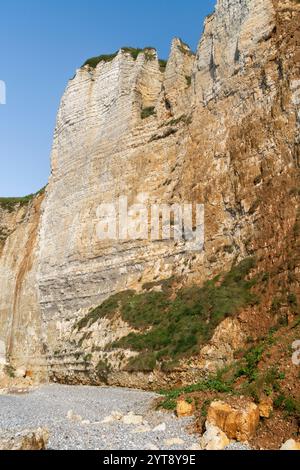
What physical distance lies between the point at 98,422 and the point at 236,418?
4.20 m

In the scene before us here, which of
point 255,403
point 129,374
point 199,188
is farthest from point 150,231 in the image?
point 255,403

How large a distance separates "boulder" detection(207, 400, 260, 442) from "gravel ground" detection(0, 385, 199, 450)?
59 centimetres

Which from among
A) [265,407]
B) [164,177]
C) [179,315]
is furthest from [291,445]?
[164,177]

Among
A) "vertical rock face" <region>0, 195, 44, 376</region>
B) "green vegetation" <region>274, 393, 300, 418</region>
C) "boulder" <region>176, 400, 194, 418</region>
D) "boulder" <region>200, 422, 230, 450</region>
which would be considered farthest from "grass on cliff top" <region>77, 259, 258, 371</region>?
"vertical rock face" <region>0, 195, 44, 376</region>

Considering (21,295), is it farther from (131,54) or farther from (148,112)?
(131,54)

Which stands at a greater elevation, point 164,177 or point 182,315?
point 164,177

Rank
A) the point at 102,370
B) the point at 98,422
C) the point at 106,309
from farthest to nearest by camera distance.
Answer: the point at 106,309 → the point at 102,370 → the point at 98,422

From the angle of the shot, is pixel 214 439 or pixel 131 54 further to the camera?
pixel 131 54

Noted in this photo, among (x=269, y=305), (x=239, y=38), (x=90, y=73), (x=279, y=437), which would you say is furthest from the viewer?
(x=90, y=73)

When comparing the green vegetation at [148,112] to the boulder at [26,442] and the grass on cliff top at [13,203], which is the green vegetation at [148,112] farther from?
the boulder at [26,442]

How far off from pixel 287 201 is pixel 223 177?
5.26 metres

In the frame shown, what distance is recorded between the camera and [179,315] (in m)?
20.6
